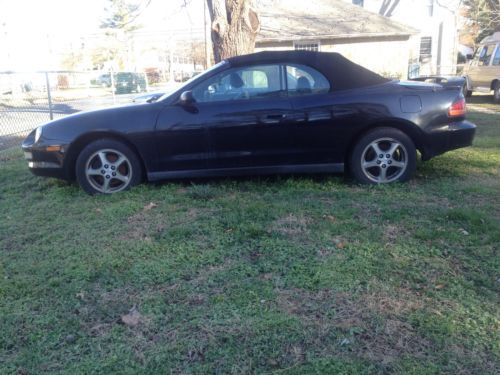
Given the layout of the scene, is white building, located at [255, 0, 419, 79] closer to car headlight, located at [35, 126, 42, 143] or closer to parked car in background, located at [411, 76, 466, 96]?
parked car in background, located at [411, 76, 466, 96]

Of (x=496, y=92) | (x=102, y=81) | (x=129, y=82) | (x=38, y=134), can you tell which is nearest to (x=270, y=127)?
(x=38, y=134)

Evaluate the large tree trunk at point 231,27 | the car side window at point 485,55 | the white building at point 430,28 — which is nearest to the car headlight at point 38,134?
the large tree trunk at point 231,27

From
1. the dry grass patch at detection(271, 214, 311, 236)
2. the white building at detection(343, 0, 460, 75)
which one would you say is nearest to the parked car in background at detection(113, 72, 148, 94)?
the white building at detection(343, 0, 460, 75)

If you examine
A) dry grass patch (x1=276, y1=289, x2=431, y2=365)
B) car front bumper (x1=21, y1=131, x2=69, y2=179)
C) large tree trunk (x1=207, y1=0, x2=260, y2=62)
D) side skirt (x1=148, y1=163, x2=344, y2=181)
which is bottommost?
dry grass patch (x1=276, y1=289, x2=431, y2=365)

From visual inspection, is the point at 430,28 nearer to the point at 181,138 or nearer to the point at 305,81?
the point at 305,81

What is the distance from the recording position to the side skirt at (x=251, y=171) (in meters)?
5.17

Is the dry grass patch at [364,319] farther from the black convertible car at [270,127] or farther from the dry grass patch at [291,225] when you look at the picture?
the black convertible car at [270,127]

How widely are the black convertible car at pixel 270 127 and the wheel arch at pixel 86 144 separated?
0.01 m

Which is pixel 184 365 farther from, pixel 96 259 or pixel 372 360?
pixel 96 259

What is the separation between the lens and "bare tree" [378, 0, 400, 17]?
32125mm

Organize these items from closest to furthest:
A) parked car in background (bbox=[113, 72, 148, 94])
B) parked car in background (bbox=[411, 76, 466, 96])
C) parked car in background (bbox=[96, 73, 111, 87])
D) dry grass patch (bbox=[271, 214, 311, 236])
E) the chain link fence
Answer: dry grass patch (bbox=[271, 214, 311, 236]) < parked car in background (bbox=[411, 76, 466, 96]) < the chain link fence < parked car in background (bbox=[96, 73, 111, 87]) < parked car in background (bbox=[113, 72, 148, 94])

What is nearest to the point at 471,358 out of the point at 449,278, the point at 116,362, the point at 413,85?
the point at 449,278

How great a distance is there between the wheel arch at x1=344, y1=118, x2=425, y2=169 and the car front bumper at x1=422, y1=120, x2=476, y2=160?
0.27ft

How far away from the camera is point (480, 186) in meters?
5.11
